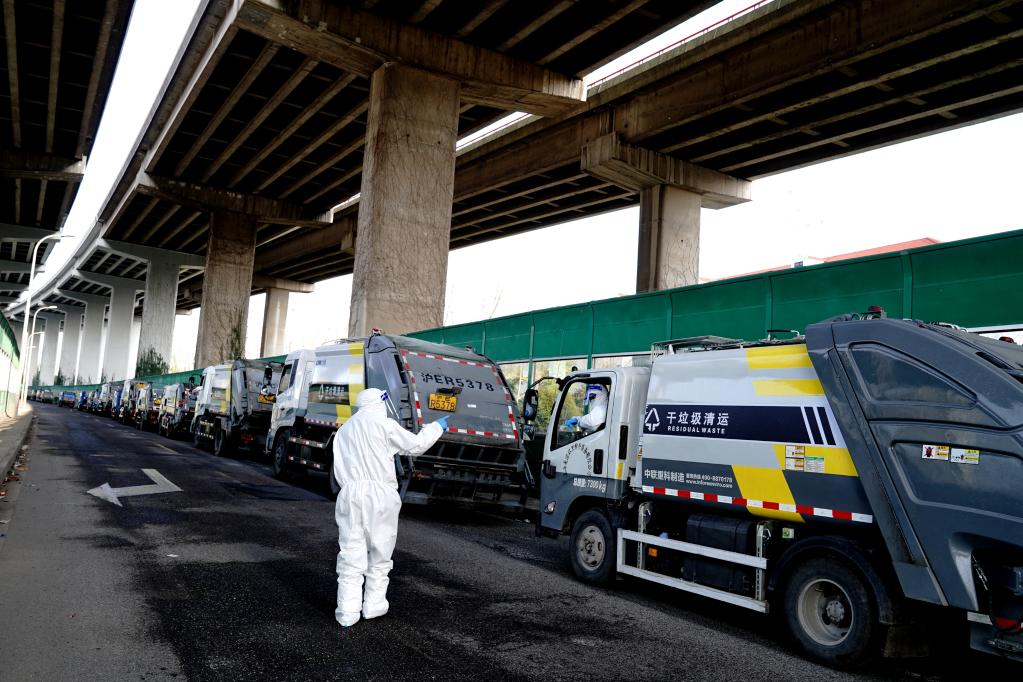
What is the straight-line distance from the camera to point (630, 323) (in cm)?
1453

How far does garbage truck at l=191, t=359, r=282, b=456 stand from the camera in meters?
20.4

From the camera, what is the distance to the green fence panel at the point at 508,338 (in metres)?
17.4

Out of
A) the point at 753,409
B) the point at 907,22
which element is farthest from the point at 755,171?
the point at 753,409

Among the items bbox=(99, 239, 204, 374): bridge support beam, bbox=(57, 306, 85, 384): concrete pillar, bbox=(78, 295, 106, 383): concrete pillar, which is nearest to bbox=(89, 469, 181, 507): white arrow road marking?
bbox=(99, 239, 204, 374): bridge support beam

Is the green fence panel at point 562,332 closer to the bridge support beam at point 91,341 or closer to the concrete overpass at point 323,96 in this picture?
the concrete overpass at point 323,96

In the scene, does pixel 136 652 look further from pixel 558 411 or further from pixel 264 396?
pixel 264 396

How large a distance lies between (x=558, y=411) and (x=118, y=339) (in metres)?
75.3

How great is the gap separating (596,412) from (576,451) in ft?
1.61

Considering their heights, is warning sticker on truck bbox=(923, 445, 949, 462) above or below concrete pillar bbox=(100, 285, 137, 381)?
below

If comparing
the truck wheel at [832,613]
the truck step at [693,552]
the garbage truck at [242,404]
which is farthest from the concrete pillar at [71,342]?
the truck wheel at [832,613]

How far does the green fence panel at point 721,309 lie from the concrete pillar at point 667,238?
1313 centimetres

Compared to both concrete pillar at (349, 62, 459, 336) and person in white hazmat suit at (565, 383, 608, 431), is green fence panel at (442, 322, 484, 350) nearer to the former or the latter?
concrete pillar at (349, 62, 459, 336)

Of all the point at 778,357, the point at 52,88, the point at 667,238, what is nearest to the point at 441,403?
the point at 778,357

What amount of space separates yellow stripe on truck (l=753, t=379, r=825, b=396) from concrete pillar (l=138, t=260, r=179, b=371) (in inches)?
2017
